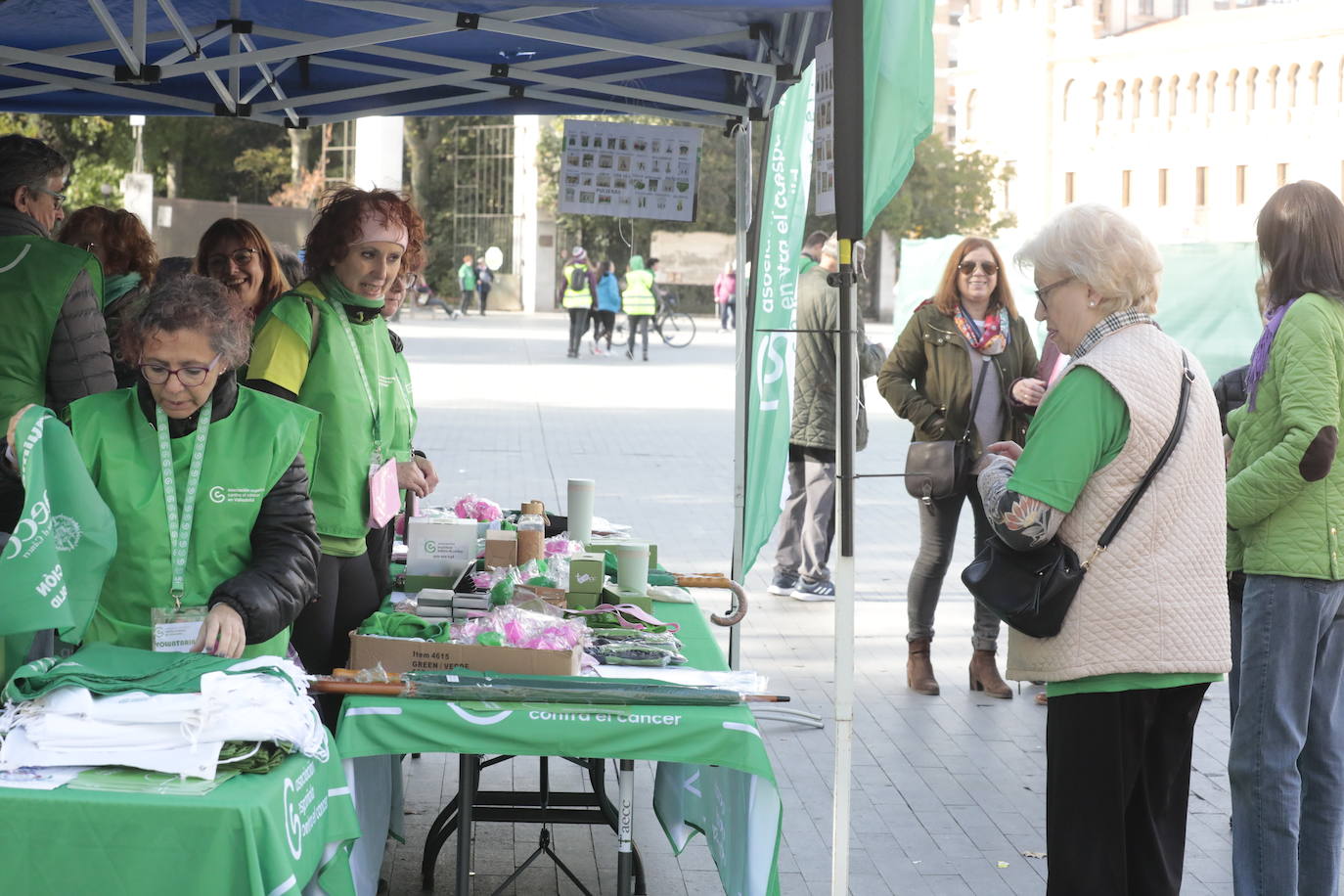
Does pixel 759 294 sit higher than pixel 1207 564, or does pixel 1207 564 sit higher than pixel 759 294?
pixel 759 294

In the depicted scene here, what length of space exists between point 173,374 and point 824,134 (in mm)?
1569

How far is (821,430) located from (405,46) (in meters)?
3.36

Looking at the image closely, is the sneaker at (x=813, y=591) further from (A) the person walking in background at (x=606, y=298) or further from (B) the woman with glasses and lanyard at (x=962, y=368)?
(A) the person walking in background at (x=606, y=298)

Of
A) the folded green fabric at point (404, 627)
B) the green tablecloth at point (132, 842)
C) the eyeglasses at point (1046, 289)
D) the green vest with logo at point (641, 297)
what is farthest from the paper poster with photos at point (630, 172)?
the green vest with logo at point (641, 297)

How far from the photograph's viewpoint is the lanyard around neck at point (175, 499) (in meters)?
2.93

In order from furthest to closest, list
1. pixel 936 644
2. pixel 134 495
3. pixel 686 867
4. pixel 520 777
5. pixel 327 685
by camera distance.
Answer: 1. pixel 936 644
2. pixel 520 777
3. pixel 686 867
4. pixel 327 685
5. pixel 134 495

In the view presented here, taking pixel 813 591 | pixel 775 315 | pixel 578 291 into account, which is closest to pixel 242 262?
pixel 775 315

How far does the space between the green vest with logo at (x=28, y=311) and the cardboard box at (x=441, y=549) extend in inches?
43.4

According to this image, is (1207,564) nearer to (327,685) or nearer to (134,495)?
(327,685)

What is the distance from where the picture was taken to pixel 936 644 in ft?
24.6

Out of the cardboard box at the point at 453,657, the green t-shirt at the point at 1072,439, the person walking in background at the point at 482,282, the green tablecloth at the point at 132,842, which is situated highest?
the person walking in background at the point at 482,282

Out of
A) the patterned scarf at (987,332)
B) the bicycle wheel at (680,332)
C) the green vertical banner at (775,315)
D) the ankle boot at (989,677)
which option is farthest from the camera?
the bicycle wheel at (680,332)

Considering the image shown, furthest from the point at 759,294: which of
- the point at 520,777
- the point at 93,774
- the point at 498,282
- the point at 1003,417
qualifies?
the point at 498,282

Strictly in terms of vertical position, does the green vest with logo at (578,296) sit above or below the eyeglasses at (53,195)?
above
